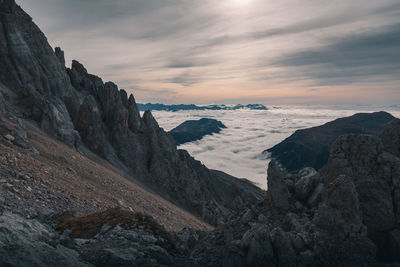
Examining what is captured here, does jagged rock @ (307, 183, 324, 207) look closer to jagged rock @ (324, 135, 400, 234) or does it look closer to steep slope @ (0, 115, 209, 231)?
jagged rock @ (324, 135, 400, 234)

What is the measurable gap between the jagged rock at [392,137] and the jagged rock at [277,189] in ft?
29.8

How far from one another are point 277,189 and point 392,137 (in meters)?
Result: 10.7

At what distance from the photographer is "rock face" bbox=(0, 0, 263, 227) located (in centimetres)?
5400

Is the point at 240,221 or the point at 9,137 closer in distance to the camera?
the point at 240,221

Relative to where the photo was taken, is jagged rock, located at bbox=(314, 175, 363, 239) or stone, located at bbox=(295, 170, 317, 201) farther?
stone, located at bbox=(295, 170, 317, 201)

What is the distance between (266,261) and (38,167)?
25.5 m

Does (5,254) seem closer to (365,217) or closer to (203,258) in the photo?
(203,258)

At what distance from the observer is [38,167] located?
28.4m

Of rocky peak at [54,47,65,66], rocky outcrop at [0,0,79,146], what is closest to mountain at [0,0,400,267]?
rocky outcrop at [0,0,79,146]

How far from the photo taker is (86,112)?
216 ft

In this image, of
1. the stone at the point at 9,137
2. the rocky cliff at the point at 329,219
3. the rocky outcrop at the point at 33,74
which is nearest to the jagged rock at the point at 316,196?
the rocky cliff at the point at 329,219

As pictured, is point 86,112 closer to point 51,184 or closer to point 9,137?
point 9,137

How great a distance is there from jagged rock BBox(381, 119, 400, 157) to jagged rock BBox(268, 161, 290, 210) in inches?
358

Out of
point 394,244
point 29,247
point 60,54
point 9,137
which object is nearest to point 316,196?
point 394,244
